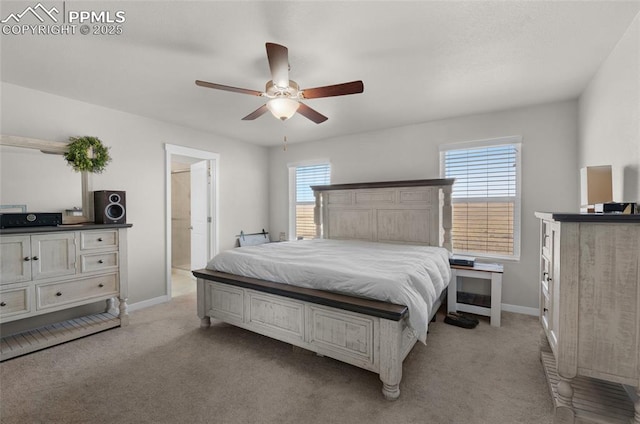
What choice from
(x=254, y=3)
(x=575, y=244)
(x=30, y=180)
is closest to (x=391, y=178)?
(x=575, y=244)

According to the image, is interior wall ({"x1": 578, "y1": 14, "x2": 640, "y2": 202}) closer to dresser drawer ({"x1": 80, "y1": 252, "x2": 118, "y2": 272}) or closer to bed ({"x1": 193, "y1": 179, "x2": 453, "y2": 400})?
bed ({"x1": 193, "y1": 179, "x2": 453, "y2": 400})

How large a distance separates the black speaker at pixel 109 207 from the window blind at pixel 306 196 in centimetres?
292

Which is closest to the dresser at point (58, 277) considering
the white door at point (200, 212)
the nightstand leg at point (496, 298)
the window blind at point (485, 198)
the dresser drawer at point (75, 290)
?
the dresser drawer at point (75, 290)

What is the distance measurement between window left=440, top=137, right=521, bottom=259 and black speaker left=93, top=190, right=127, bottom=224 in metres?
4.11

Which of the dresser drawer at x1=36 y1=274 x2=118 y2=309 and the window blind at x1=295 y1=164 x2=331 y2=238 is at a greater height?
the window blind at x1=295 y1=164 x2=331 y2=238

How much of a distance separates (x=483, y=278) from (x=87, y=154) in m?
4.70

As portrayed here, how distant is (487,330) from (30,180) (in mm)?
5037

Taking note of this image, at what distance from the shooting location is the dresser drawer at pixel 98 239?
2787 millimetres

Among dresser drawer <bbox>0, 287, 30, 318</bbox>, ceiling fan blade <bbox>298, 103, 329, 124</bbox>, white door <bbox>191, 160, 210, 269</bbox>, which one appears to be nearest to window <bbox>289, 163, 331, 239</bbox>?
white door <bbox>191, 160, 210, 269</bbox>

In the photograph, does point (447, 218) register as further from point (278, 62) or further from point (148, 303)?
point (148, 303)

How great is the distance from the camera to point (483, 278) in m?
3.28

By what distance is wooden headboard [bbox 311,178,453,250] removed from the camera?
12.4ft

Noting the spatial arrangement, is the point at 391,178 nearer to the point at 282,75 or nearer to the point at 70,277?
the point at 282,75

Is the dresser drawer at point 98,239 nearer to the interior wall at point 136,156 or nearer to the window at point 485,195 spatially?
the interior wall at point 136,156
